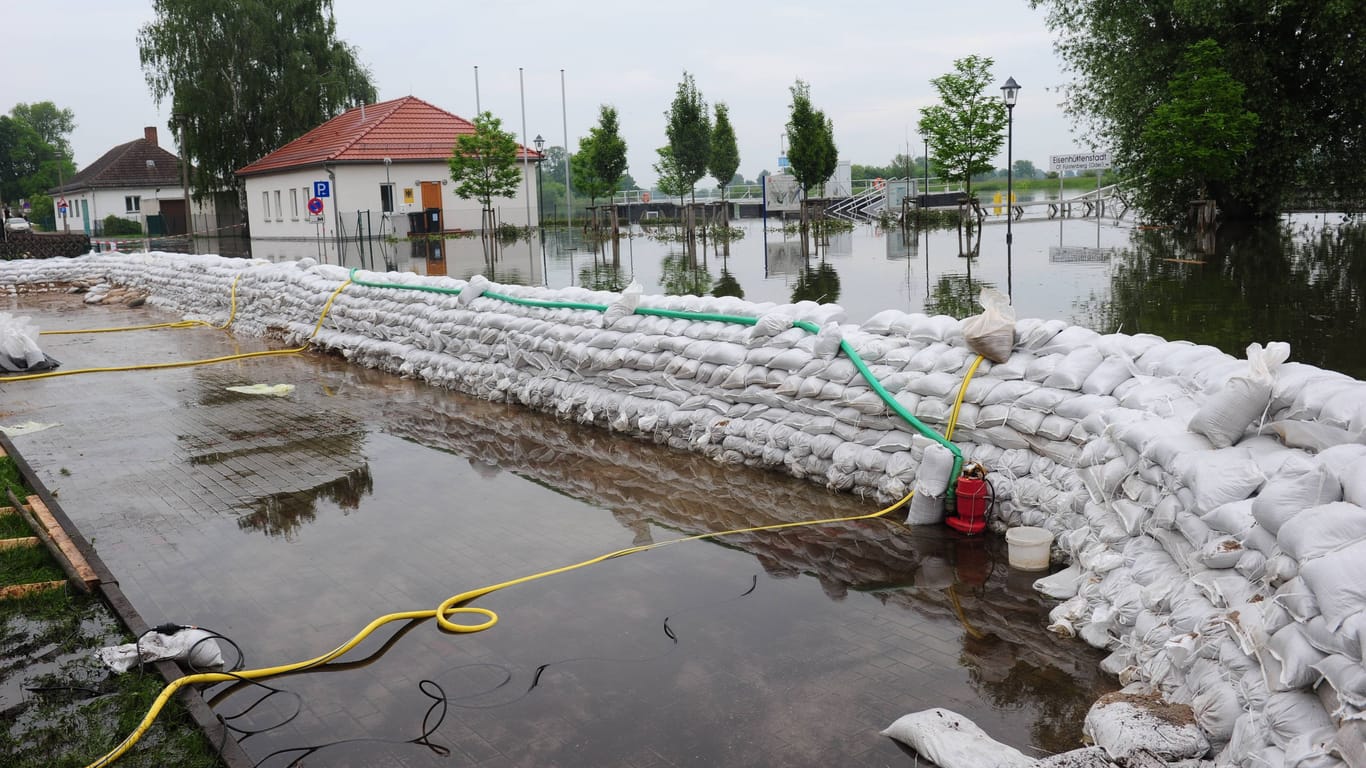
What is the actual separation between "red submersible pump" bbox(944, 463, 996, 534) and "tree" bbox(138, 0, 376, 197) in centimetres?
3969

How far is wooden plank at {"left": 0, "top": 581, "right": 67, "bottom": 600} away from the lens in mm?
4824

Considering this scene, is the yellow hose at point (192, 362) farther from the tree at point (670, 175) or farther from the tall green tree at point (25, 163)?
the tall green tree at point (25, 163)

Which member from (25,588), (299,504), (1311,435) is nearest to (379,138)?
(299,504)

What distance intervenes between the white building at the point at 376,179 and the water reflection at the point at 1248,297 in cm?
2352

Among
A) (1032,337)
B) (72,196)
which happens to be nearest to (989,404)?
(1032,337)

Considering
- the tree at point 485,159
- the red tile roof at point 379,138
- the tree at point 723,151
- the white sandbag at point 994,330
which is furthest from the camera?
the tree at point 723,151

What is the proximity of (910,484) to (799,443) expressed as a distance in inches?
33.1

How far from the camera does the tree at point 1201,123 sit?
24047 millimetres

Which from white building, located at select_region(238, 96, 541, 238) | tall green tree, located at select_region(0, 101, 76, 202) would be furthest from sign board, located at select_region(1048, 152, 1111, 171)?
tall green tree, located at select_region(0, 101, 76, 202)

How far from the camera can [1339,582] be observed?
2.83 m

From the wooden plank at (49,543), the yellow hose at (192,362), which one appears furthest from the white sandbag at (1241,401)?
the yellow hose at (192,362)

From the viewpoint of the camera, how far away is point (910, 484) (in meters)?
5.98

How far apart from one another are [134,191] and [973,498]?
63.3 meters

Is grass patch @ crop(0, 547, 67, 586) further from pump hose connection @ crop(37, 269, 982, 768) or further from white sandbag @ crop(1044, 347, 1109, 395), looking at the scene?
white sandbag @ crop(1044, 347, 1109, 395)
